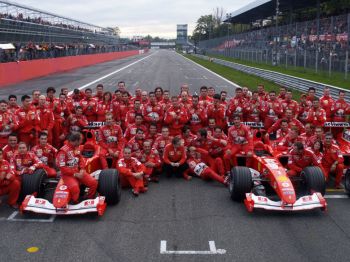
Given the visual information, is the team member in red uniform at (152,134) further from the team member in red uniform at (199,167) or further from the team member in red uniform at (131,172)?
the team member in red uniform at (131,172)

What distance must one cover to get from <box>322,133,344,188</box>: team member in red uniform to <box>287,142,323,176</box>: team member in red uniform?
1.40 ft

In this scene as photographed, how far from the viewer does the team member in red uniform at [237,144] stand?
385 inches

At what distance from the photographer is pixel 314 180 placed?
8117mm

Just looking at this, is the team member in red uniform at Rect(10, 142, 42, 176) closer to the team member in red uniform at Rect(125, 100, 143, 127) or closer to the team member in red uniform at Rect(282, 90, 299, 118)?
the team member in red uniform at Rect(125, 100, 143, 127)

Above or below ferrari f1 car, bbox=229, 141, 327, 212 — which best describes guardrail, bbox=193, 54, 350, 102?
above

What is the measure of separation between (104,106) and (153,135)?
2.51 meters

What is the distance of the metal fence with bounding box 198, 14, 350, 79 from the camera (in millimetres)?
26219

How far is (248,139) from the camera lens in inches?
389

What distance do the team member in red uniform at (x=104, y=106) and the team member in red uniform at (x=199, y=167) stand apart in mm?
3402

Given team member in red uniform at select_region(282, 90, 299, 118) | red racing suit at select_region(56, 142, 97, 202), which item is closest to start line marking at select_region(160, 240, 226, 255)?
red racing suit at select_region(56, 142, 97, 202)

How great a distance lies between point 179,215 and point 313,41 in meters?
26.6

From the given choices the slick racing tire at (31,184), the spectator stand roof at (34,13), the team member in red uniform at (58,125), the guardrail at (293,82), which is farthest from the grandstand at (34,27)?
the slick racing tire at (31,184)

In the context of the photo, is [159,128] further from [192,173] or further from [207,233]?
[207,233]

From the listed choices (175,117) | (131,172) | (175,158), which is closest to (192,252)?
(131,172)
